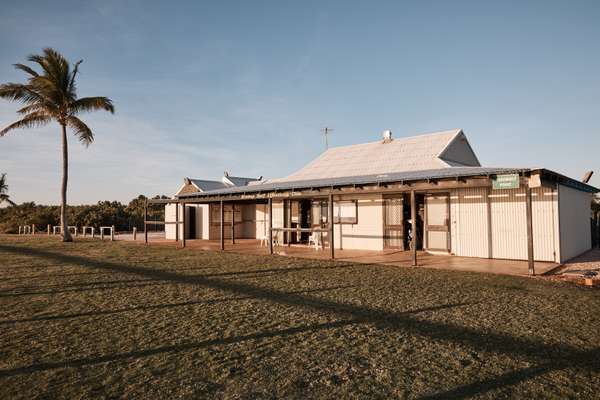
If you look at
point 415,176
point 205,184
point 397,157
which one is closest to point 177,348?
point 415,176

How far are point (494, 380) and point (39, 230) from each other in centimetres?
3498

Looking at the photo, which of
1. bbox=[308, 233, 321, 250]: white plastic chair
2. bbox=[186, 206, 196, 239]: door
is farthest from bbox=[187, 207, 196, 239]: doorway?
bbox=[308, 233, 321, 250]: white plastic chair

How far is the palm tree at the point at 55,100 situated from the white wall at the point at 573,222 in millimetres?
19745

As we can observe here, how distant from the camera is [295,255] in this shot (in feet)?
41.3

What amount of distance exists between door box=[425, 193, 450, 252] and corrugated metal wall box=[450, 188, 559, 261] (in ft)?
0.70

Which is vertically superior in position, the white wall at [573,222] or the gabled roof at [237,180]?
the gabled roof at [237,180]

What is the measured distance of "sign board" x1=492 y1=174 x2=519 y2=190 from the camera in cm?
870

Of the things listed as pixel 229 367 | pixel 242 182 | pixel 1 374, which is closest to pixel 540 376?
pixel 229 367

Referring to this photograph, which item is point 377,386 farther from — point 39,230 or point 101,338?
point 39,230

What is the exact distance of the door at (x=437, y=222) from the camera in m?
11.9

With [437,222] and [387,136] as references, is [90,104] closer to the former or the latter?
[387,136]

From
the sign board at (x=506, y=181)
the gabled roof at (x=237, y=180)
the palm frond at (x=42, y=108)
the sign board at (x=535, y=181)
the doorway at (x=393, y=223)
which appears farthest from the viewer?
the gabled roof at (x=237, y=180)

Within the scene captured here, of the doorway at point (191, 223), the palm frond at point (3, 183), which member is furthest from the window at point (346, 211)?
the palm frond at point (3, 183)

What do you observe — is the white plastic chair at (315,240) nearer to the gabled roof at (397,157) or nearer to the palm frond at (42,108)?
the gabled roof at (397,157)
